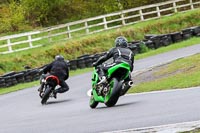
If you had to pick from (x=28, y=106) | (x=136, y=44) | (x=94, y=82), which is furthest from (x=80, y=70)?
(x=94, y=82)

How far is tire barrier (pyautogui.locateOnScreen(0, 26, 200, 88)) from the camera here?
28625mm

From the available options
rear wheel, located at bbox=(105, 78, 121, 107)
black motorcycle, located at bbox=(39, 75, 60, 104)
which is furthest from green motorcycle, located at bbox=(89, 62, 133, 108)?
black motorcycle, located at bbox=(39, 75, 60, 104)

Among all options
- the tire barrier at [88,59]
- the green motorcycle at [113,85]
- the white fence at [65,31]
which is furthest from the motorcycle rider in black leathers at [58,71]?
the white fence at [65,31]

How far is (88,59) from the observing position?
31812 mm

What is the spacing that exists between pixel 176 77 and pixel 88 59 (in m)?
14.0

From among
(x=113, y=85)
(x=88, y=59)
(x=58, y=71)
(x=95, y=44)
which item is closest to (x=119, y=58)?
(x=113, y=85)

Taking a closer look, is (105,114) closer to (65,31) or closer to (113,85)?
(113,85)

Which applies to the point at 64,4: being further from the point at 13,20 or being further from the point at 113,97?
the point at 113,97

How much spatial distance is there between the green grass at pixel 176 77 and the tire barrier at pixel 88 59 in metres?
8.11

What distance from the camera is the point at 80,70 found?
31.2 m

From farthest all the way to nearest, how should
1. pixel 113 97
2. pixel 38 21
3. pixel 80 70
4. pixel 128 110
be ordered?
pixel 38 21
pixel 80 70
pixel 113 97
pixel 128 110

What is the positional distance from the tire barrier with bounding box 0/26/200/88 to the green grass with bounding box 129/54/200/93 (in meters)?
8.11

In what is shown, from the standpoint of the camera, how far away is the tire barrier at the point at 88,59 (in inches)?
1127

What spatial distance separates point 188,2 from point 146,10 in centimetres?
377
